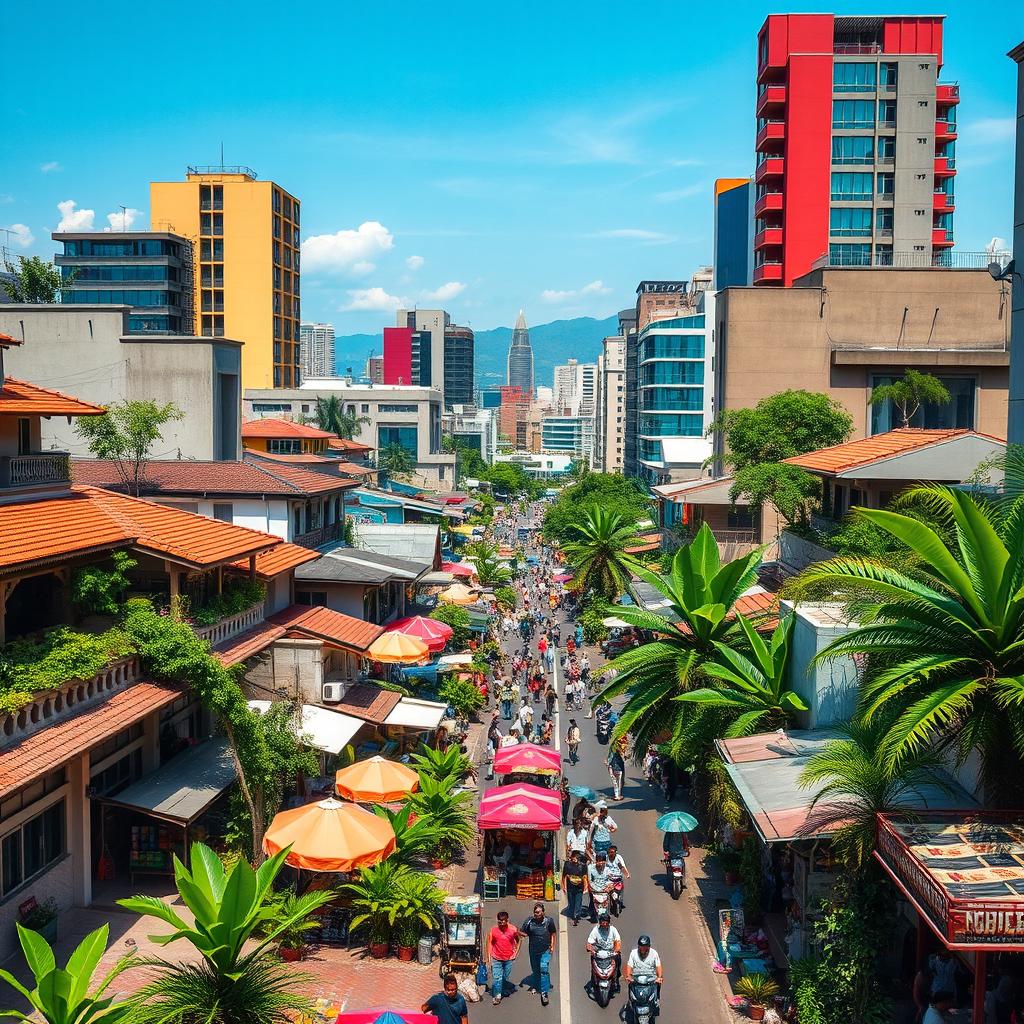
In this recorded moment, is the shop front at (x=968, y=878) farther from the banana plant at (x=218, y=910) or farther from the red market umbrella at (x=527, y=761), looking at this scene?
the red market umbrella at (x=527, y=761)

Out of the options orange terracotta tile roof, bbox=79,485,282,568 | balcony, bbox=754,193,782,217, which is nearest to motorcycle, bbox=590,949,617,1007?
orange terracotta tile roof, bbox=79,485,282,568

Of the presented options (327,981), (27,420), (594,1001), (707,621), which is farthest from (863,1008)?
(27,420)

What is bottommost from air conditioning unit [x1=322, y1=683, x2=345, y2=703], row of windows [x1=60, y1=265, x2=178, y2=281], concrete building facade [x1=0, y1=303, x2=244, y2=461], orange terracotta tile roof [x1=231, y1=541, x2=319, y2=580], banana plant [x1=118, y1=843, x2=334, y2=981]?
air conditioning unit [x1=322, y1=683, x2=345, y2=703]

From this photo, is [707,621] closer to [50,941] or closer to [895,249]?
[50,941]

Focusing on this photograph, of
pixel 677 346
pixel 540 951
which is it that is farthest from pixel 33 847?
pixel 677 346

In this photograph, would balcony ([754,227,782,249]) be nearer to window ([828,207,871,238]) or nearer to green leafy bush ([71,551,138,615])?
window ([828,207,871,238])

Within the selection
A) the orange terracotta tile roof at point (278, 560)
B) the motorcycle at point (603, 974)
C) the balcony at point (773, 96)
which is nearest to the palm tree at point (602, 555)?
the orange terracotta tile roof at point (278, 560)

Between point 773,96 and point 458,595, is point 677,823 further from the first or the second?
point 773,96
